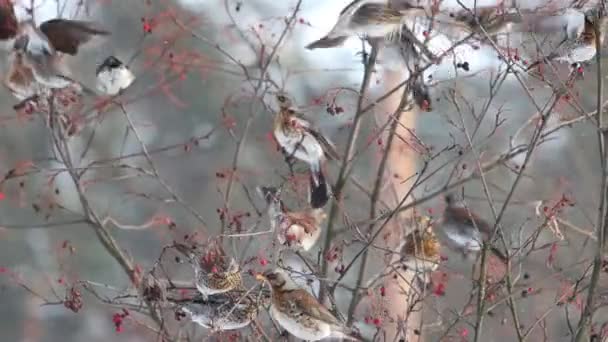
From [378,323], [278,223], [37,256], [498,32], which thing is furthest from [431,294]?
[37,256]

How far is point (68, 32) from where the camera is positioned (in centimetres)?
205

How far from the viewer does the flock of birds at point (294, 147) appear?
1.55 metres

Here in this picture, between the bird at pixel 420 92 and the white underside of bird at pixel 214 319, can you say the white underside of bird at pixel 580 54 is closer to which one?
the bird at pixel 420 92

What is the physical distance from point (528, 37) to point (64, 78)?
0.90 metres

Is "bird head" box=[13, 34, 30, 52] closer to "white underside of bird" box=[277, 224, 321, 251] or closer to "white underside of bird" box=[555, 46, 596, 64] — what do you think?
"white underside of bird" box=[277, 224, 321, 251]

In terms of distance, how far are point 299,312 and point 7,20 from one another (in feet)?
2.89

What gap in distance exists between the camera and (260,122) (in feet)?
12.3

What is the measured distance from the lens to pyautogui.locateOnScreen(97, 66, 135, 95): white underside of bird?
86.7 inches

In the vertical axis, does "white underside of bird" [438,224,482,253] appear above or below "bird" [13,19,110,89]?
below

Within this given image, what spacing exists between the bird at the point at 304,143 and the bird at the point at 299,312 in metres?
0.29

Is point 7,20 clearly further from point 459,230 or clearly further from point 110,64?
point 459,230

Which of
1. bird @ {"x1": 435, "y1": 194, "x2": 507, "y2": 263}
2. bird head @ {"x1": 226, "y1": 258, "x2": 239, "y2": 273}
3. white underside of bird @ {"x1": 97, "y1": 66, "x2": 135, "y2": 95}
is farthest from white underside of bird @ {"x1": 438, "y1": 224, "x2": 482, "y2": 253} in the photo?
white underside of bird @ {"x1": 97, "y1": 66, "x2": 135, "y2": 95}

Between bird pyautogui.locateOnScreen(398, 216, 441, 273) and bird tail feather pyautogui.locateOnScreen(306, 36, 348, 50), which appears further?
bird tail feather pyautogui.locateOnScreen(306, 36, 348, 50)

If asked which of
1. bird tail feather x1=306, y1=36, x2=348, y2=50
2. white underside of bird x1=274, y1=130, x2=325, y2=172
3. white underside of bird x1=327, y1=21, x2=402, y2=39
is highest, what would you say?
white underside of bird x1=327, y1=21, x2=402, y2=39
